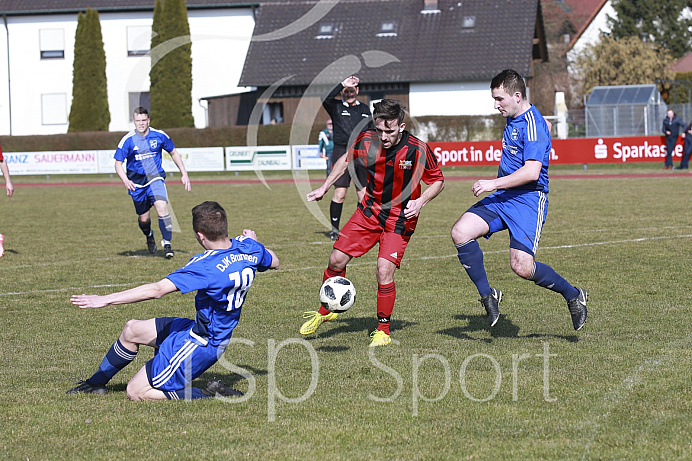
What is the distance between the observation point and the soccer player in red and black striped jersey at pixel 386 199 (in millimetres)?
6750

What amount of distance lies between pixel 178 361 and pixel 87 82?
141 feet

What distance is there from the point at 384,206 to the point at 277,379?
1.95 metres

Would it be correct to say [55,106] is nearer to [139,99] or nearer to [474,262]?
[139,99]

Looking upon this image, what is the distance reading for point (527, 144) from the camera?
666cm

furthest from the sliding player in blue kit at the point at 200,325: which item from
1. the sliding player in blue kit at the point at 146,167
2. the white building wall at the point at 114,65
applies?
the white building wall at the point at 114,65

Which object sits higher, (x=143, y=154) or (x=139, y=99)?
(x=139, y=99)

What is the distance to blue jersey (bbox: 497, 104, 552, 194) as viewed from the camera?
6.65 metres

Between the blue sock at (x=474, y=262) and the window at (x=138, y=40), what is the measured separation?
4352 cm

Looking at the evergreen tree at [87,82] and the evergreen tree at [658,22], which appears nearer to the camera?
the evergreen tree at [87,82]

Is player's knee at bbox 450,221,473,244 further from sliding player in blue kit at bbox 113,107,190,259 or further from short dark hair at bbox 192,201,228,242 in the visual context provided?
sliding player in blue kit at bbox 113,107,190,259

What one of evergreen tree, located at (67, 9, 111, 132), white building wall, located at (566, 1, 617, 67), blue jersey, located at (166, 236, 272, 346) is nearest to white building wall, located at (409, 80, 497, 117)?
white building wall, located at (566, 1, 617, 67)

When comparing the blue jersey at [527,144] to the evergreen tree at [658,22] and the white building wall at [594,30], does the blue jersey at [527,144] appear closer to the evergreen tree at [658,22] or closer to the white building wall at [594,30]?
the white building wall at [594,30]

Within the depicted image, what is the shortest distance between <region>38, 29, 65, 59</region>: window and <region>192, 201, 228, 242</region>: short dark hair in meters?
47.7

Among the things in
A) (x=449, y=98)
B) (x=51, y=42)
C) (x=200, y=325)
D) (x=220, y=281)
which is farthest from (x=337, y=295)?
(x=51, y=42)
